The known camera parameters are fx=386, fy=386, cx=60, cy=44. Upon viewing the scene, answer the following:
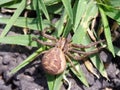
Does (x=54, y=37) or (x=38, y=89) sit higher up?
(x=54, y=37)

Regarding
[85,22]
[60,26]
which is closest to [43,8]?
[60,26]

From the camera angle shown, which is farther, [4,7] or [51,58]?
[4,7]

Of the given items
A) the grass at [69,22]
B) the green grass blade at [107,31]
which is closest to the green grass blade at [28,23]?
the grass at [69,22]

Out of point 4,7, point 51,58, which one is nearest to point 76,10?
point 51,58

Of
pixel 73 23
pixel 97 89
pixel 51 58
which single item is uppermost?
pixel 73 23

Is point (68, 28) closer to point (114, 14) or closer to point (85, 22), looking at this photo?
point (85, 22)

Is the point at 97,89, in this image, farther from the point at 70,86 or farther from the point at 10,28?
the point at 10,28
